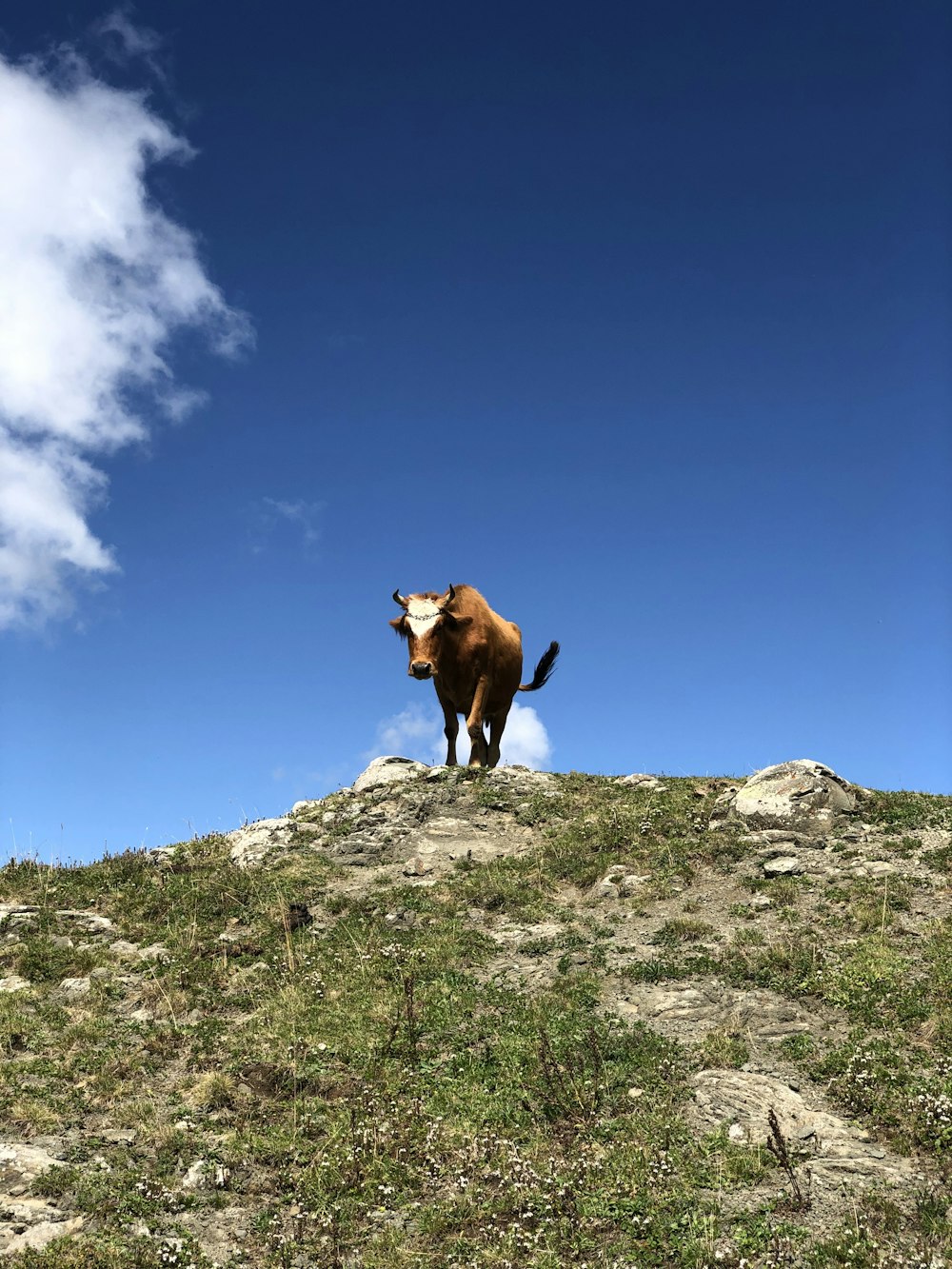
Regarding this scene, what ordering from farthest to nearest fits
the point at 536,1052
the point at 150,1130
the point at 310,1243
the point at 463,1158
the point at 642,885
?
the point at 642,885, the point at 536,1052, the point at 150,1130, the point at 463,1158, the point at 310,1243

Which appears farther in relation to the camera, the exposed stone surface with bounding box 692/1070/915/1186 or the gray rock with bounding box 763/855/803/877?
the gray rock with bounding box 763/855/803/877

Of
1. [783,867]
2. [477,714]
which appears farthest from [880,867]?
[477,714]

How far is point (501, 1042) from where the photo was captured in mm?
11234

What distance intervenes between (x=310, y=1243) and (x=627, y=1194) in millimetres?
2922

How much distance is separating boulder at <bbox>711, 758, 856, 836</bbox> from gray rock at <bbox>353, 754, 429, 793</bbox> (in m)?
8.01

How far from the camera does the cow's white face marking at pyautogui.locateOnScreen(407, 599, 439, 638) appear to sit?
22.3 m

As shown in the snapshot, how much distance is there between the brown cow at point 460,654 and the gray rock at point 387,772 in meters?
1.00

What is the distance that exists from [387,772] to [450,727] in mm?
2277

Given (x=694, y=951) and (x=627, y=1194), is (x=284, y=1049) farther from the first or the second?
(x=694, y=951)

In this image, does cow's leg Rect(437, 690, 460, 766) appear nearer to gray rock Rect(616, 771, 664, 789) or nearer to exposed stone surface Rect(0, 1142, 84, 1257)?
gray rock Rect(616, 771, 664, 789)

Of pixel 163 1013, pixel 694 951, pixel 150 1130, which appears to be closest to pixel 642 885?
pixel 694 951

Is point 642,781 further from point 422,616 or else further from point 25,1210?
point 25,1210

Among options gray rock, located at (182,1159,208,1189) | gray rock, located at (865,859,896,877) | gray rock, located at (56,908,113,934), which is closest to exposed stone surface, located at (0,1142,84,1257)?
gray rock, located at (182,1159,208,1189)

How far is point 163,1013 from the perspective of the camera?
506 inches
